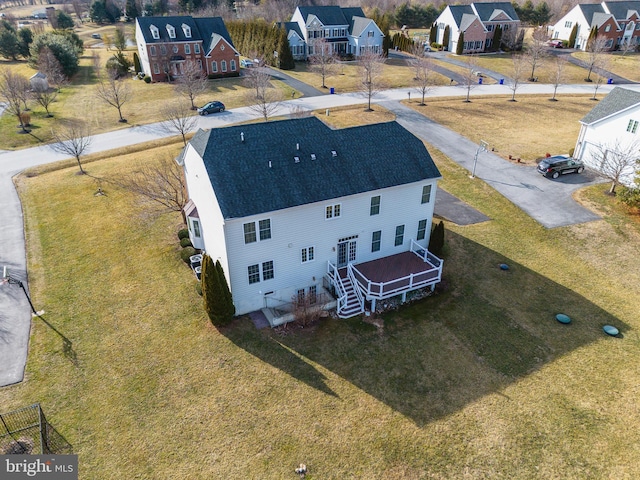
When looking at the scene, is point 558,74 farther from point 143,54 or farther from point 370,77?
point 143,54

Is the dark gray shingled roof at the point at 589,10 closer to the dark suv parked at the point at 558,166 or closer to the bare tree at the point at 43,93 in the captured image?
the dark suv parked at the point at 558,166

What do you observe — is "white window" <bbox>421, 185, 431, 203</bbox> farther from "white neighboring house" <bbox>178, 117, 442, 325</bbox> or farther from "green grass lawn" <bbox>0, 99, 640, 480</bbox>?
"green grass lawn" <bbox>0, 99, 640, 480</bbox>

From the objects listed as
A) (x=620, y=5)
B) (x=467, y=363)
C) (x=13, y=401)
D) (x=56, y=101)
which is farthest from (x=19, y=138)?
(x=620, y=5)

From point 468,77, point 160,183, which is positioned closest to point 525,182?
point 160,183

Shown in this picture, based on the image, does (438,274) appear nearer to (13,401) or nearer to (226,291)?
(226,291)

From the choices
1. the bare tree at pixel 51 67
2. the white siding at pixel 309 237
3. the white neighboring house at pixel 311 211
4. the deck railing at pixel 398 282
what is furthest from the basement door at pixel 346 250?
the bare tree at pixel 51 67
